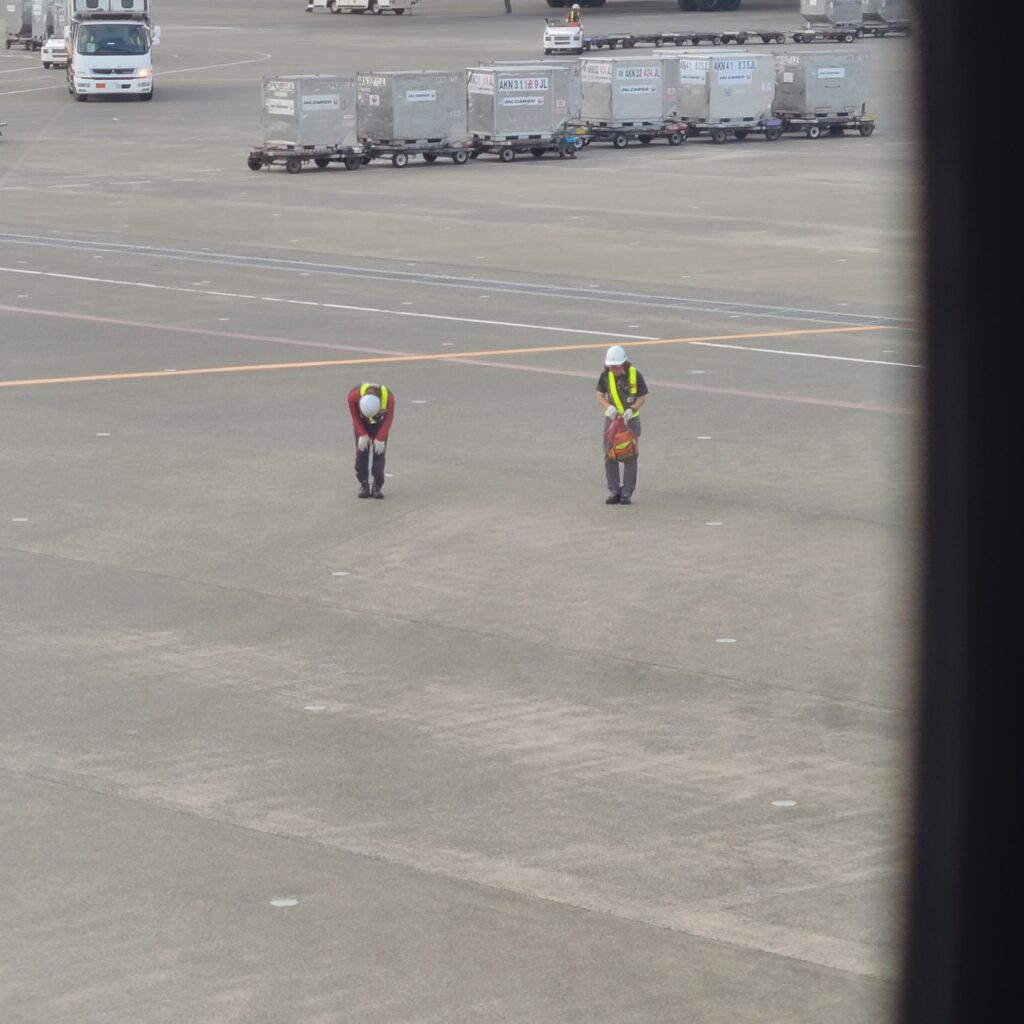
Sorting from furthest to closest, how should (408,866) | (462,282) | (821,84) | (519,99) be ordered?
(821,84), (519,99), (462,282), (408,866)

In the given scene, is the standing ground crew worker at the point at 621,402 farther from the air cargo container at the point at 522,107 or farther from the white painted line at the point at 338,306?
the air cargo container at the point at 522,107


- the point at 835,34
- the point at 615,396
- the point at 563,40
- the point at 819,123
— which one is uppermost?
the point at 835,34

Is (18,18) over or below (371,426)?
over

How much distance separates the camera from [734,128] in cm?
6694

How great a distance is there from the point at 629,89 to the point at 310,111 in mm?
12239

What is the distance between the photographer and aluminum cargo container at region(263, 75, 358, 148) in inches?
2202

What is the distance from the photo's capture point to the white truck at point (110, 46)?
7869 cm

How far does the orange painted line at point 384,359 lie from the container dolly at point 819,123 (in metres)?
35.3

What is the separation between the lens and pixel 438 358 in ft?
101

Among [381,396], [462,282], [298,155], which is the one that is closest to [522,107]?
[298,155]

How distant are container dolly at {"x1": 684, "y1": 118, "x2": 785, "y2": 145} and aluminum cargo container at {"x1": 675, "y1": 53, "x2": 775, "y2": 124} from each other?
0.33 feet

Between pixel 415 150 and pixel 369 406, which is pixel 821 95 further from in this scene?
pixel 369 406

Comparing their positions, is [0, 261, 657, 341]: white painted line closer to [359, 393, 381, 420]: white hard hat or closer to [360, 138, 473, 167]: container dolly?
[359, 393, 381, 420]: white hard hat

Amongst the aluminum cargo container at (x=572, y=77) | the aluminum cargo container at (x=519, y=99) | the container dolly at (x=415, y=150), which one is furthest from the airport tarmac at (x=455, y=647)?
the aluminum cargo container at (x=572, y=77)
